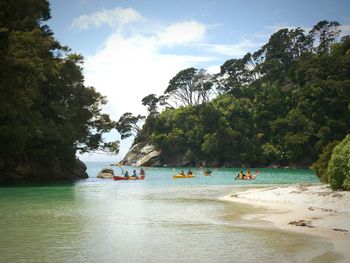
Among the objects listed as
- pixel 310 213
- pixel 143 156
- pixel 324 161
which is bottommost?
pixel 310 213

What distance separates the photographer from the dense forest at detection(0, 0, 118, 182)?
3584 cm

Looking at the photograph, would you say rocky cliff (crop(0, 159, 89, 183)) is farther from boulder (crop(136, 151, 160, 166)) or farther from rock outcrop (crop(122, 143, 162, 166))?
rock outcrop (crop(122, 143, 162, 166))

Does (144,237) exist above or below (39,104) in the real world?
below

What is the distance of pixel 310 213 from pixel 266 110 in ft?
278

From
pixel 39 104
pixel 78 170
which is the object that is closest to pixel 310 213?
pixel 39 104

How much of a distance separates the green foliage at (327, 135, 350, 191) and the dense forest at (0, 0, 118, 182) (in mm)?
25355

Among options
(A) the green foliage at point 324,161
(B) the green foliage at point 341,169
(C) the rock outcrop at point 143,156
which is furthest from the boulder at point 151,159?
(B) the green foliage at point 341,169

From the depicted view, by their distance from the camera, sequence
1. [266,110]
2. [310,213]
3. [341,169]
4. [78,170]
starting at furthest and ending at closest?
[266,110] < [78,170] < [341,169] < [310,213]

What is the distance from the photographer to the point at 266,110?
331 feet

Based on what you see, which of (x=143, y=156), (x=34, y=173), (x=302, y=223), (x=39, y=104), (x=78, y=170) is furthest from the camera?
(x=143, y=156)

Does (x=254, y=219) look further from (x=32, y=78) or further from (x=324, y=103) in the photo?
(x=324, y=103)

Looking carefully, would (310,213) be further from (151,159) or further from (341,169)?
(151,159)

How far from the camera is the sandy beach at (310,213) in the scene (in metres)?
13.0

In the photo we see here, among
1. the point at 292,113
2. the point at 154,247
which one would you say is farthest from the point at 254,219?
the point at 292,113
